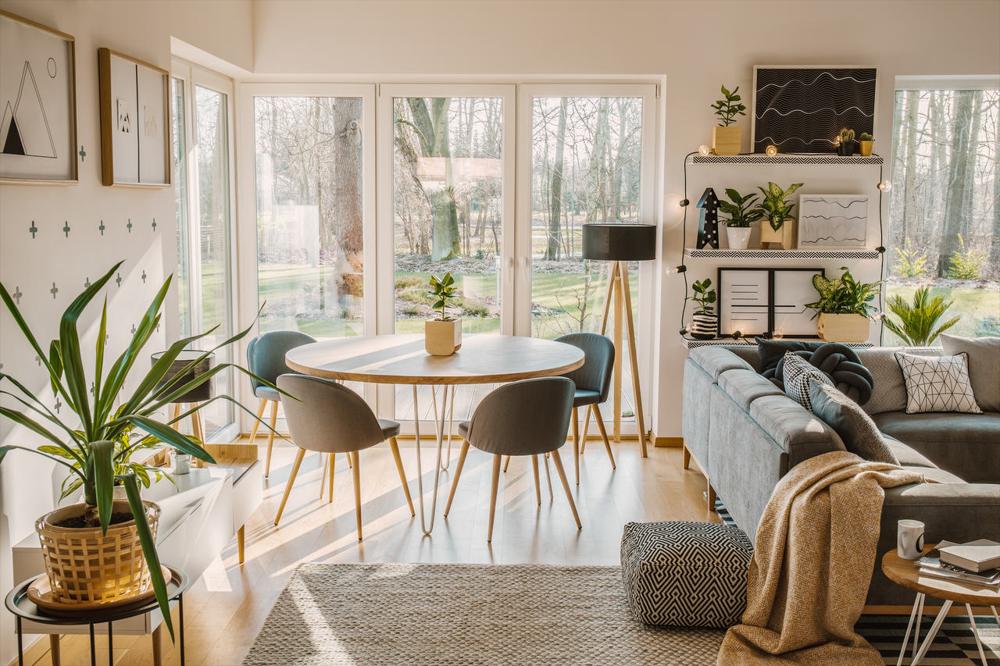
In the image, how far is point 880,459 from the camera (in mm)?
3359

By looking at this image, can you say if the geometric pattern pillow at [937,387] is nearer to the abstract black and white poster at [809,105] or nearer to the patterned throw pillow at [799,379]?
the patterned throw pillow at [799,379]

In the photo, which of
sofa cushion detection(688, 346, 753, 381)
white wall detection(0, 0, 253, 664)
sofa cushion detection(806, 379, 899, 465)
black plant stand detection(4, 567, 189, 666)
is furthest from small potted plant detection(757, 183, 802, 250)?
black plant stand detection(4, 567, 189, 666)

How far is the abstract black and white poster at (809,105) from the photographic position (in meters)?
5.52

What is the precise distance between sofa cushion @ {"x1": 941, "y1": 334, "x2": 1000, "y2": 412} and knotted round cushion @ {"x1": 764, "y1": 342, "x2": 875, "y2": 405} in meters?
0.73

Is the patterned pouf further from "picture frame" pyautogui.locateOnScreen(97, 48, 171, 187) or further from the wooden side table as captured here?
"picture frame" pyautogui.locateOnScreen(97, 48, 171, 187)

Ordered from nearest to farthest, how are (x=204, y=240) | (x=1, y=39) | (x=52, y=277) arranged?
(x=1, y=39) < (x=52, y=277) < (x=204, y=240)

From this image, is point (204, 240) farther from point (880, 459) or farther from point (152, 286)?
point (880, 459)

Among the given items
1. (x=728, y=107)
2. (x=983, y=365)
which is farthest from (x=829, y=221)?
(x=983, y=365)

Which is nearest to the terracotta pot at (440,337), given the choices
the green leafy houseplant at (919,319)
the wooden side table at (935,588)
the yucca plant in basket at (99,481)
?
the yucca plant in basket at (99,481)

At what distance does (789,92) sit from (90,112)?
380cm

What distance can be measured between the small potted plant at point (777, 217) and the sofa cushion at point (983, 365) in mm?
1079

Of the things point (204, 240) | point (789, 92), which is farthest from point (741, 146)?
point (204, 240)

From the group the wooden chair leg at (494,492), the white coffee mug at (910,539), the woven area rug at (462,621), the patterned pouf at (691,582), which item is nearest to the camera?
the white coffee mug at (910,539)

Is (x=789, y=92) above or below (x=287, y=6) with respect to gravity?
below
